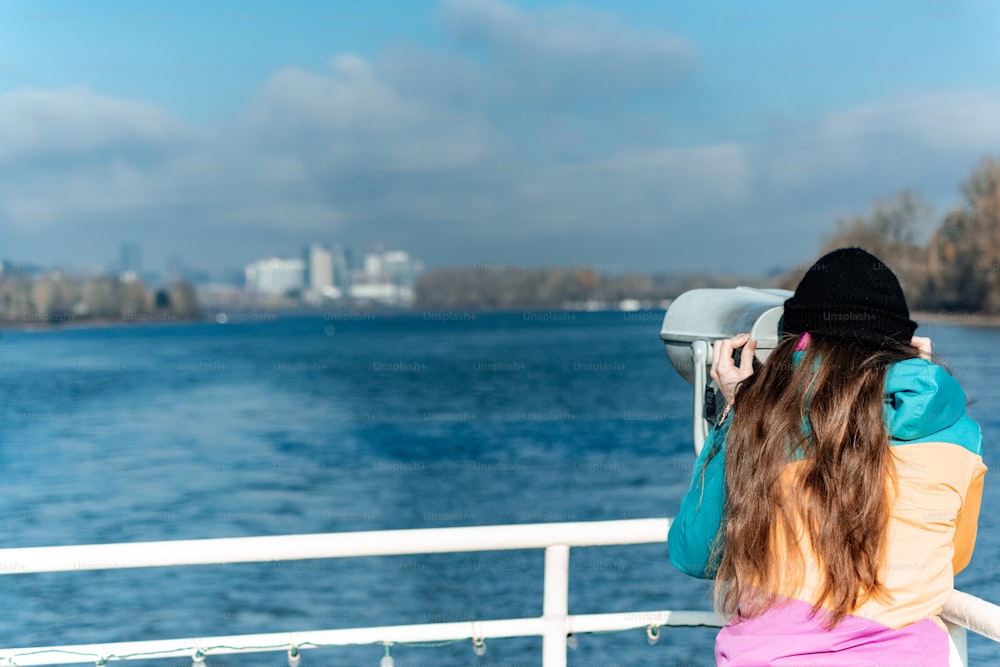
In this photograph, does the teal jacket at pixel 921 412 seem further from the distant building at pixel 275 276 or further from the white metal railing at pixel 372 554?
the distant building at pixel 275 276

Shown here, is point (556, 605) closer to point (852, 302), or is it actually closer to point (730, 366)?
point (730, 366)

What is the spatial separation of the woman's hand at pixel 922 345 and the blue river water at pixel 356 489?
72 cm

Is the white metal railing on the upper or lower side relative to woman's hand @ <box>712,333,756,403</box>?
lower

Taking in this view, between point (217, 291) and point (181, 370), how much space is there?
102 metres

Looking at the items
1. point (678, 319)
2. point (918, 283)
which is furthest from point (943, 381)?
point (918, 283)

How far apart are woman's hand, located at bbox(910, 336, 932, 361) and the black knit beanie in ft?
0.15

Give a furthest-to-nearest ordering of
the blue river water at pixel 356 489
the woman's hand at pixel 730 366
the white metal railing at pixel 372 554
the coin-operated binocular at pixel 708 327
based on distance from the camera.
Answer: the blue river water at pixel 356 489 → the coin-operated binocular at pixel 708 327 → the white metal railing at pixel 372 554 → the woman's hand at pixel 730 366

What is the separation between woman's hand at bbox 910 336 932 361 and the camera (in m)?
1.63

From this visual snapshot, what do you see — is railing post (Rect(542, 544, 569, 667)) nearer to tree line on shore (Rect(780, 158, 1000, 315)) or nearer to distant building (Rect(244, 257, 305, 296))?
tree line on shore (Rect(780, 158, 1000, 315))

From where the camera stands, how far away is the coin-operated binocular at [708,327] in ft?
6.89

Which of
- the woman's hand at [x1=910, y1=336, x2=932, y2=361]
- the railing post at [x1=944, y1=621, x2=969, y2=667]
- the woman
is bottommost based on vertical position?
the railing post at [x1=944, y1=621, x2=969, y2=667]

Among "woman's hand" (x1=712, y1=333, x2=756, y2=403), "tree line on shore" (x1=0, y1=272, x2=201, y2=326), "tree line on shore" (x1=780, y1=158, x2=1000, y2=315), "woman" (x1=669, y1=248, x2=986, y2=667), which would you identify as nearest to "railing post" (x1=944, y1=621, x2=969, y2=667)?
"woman" (x1=669, y1=248, x2=986, y2=667)

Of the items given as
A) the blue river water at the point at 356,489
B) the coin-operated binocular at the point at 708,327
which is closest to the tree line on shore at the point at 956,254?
the blue river water at the point at 356,489

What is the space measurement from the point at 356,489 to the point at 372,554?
2134cm
